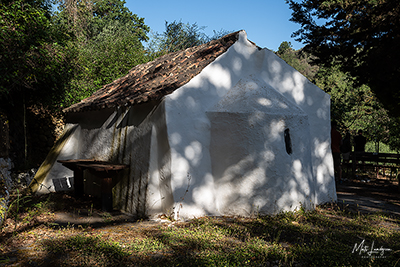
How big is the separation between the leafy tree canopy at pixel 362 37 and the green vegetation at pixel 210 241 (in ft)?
20.9

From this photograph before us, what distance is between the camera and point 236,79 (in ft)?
23.6

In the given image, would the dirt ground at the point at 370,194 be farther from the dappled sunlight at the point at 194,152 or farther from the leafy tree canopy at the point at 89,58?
the leafy tree canopy at the point at 89,58

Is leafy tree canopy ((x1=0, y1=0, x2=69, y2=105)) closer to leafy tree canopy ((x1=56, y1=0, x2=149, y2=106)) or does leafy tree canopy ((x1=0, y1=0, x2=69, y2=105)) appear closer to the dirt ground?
leafy tree canopy ((x1=56, y1=0, x2=149, y2=106))

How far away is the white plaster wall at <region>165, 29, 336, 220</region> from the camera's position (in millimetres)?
6012

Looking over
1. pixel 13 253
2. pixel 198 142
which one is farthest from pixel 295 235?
pixel 13 253

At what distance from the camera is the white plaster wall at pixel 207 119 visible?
601 centimetres

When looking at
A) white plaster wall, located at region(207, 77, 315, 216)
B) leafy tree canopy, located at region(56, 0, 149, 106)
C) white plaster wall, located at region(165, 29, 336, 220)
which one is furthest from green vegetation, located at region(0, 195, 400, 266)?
leafy tree canopy, located at region(56, 0, 149, 106)

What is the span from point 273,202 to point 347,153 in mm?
8944

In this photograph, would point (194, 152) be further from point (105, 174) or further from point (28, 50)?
point (28, 50)

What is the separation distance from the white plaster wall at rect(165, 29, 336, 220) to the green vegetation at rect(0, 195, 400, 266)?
27.9 inches

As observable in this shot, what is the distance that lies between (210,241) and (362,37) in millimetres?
10794

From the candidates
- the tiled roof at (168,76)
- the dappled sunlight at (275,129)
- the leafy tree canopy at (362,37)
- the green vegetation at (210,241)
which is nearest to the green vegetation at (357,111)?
the leafy tree canopy at (362,37)

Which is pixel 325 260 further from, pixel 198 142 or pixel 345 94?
pixel 345 94

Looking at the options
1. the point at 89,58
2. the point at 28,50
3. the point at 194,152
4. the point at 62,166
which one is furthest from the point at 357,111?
the point at 28,50
